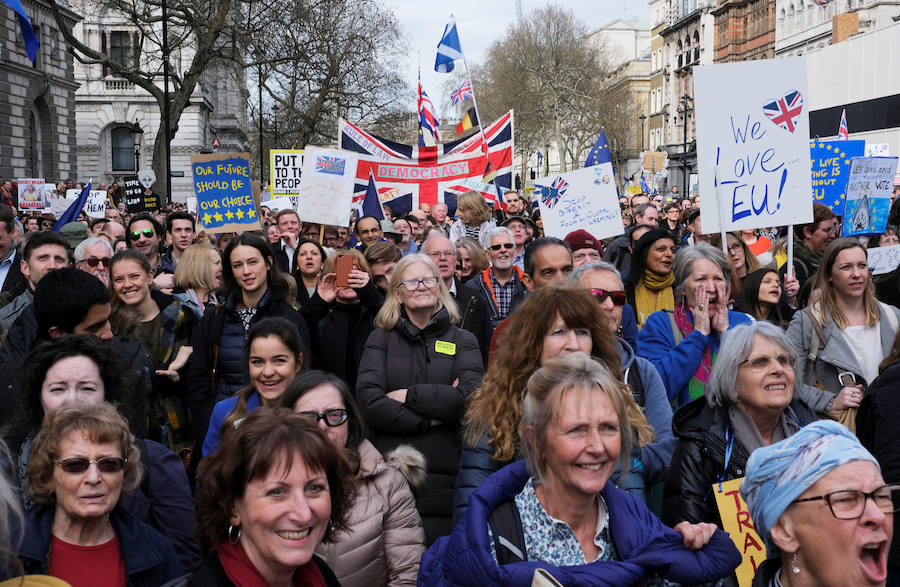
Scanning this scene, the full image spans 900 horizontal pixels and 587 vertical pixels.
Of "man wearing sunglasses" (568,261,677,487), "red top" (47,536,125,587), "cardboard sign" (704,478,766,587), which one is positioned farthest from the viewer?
"man wearing sunglasses" (568,261,677,487)

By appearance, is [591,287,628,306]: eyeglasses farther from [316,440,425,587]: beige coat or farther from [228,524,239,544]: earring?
[228,524,239,544]: earring

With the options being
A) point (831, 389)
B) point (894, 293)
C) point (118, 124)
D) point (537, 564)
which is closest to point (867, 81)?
point (894, 293)

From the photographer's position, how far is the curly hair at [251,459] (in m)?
2.66

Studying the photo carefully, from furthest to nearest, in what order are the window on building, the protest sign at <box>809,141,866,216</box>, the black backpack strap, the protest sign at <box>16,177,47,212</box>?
1. the window on building
2. the protest sign at <box>16,177,47,212</box>
3. the protest sign at <box>809,141,866,216</box>
4. the black backpack strap

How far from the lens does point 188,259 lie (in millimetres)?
7418

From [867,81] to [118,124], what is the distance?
4732cm

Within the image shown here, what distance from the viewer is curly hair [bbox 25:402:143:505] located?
3.11 m

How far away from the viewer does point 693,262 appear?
541cm

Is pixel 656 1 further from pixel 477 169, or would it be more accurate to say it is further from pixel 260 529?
pixel 260 529

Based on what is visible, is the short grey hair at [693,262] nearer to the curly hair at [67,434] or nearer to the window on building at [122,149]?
the curly hair at [67,434]

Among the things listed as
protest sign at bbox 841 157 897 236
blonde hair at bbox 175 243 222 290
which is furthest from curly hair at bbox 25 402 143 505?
protest sign at bbox 841 157 897 236

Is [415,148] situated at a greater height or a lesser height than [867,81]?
lesser

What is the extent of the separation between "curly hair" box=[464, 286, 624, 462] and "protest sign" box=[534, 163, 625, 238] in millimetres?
5801

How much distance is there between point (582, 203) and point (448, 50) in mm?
8875
